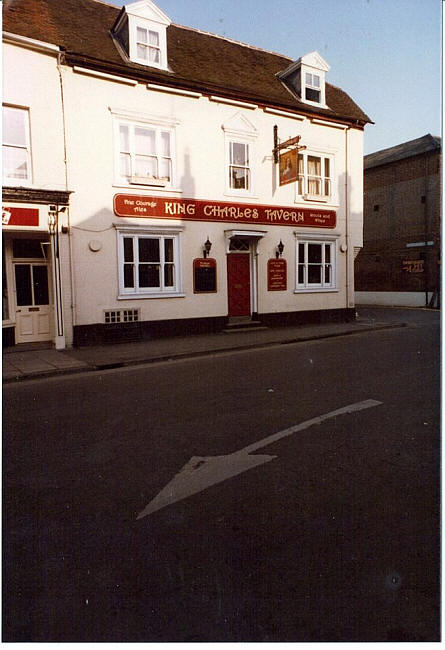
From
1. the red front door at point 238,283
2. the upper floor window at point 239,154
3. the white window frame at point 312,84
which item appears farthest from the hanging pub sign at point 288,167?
the white window frame at point 312,84

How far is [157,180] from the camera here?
13.3m

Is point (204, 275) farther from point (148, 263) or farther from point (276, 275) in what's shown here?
point (276, 275)

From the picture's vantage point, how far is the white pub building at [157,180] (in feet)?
38.2

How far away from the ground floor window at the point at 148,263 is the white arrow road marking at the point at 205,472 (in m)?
9.45

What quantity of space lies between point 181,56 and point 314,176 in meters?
6.29

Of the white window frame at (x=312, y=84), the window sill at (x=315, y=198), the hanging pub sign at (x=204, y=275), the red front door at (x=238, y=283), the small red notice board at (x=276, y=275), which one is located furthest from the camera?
the white window frame at (x=312, y=84)

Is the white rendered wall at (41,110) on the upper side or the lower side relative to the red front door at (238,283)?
upper

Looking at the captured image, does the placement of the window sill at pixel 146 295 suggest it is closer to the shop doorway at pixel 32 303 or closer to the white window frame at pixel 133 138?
the shop doorway at pixel 32 303

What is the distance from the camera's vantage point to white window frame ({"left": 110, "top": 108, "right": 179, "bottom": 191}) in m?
12.7

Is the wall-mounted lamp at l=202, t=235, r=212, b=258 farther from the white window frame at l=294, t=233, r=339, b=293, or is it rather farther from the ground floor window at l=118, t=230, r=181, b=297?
the white window frame at l=294, t=233, r=339, b=293

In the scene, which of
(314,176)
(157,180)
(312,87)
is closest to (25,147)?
(157,180)

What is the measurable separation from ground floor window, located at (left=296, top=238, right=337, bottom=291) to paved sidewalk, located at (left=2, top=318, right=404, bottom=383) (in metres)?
2.34

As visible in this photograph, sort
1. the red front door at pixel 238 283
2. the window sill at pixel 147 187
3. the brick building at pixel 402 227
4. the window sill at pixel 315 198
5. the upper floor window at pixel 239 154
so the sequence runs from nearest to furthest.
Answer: the window sill at pixel 147 187 → the upper floor window at pixel 239 154 → the red front door at pixel 238 283 → the window sill at pixel 315 198 → the brick building at pixel 402 227

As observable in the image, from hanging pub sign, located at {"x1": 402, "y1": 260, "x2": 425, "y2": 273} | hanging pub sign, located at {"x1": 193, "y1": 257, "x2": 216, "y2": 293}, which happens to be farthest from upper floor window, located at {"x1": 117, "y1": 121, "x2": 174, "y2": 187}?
hanging pub sign, located at {"x1": 402, "y1": 260, "x2": 425, "y2": 273}
